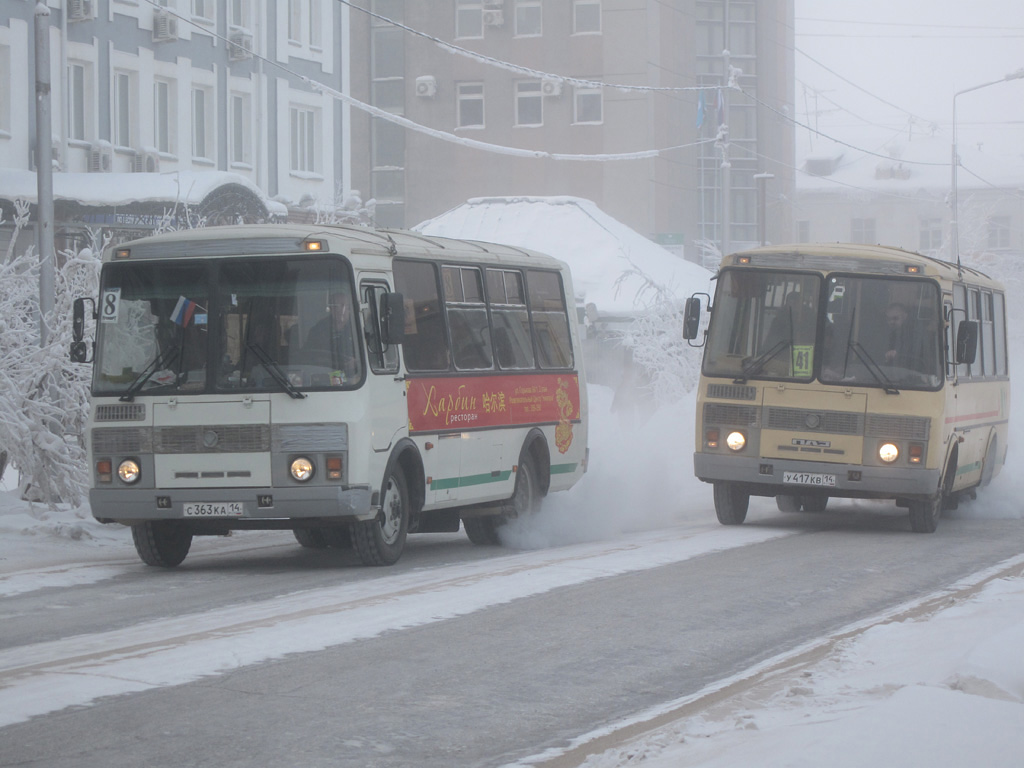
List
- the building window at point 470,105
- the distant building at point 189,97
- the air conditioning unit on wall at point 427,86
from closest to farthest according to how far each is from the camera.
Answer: the distant building at point 189,97 < the building window at point 470,105 < the air conditioning unit on wall at point 427,86

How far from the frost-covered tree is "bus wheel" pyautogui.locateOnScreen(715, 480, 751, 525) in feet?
21.9

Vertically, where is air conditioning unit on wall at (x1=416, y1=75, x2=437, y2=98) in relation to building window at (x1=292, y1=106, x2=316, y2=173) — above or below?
above

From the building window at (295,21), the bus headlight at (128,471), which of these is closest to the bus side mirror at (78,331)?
the bus headlight at (128,471)

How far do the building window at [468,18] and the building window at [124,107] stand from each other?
3792 cm

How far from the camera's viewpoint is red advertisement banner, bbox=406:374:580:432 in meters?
13.7

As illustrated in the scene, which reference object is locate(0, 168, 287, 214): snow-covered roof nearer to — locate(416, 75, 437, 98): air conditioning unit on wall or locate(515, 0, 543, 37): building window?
locate(515, 0, 543, 37): building window

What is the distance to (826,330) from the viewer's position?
53.7 feet

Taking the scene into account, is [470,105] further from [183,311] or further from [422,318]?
[183,311]

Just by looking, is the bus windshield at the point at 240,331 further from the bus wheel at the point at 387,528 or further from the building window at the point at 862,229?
the building window at the point at 862,229

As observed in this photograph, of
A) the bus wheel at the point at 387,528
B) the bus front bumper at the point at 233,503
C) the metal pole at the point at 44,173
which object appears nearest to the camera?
the bus front bumper at the point at 233,503

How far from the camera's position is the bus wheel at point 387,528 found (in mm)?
12875

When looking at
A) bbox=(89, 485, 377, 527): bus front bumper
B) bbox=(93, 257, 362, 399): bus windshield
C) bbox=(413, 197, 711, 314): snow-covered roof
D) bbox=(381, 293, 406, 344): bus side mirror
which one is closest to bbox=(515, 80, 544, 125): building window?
bbox=(413, 197, 711, 314): snow-covered roof

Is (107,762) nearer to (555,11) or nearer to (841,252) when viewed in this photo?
(841,252)

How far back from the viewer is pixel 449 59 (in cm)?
7188
